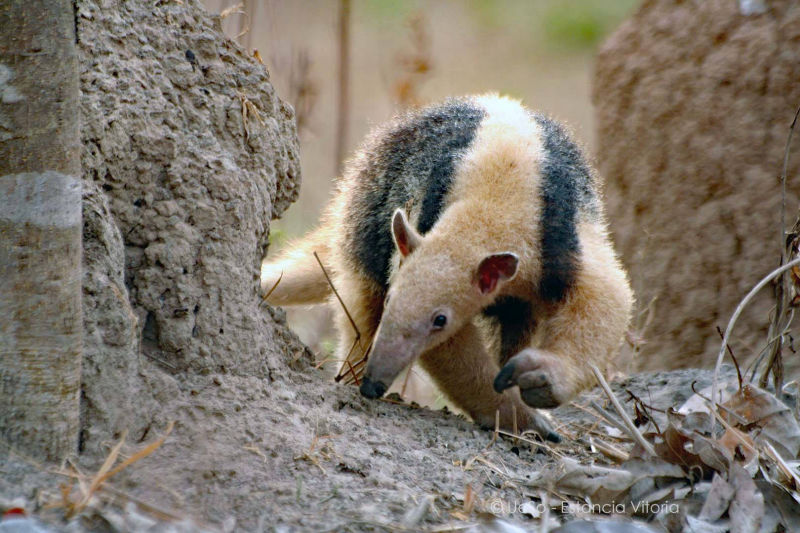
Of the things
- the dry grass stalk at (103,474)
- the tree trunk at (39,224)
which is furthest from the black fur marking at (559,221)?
the tree trunk at (39,224)

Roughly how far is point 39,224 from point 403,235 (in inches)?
85.0

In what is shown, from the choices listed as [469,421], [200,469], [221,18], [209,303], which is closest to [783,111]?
[469,421]

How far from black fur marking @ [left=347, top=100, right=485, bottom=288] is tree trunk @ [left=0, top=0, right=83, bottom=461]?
245cm

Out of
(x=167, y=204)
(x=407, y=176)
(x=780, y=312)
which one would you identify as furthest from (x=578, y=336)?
(x=167, y=204)

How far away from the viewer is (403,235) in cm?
471

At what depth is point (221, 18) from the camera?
14.8ft

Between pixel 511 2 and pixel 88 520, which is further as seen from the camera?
pixel 511 2

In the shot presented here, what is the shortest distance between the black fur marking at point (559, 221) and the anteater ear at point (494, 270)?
1.03 feet

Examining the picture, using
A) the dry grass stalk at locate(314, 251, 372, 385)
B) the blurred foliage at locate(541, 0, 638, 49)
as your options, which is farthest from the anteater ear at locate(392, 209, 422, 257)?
the blurred foliage at locate(541, 0, 638, 49)

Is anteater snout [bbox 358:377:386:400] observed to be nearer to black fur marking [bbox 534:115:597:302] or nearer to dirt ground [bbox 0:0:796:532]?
dirt ground [bbox 0:0:796:532]

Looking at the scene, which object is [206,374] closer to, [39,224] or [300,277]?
[39,224]

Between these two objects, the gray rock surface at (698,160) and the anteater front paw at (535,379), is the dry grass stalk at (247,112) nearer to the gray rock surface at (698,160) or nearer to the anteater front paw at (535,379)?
the anteater front paw at (535,379)

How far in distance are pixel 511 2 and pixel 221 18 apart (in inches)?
599

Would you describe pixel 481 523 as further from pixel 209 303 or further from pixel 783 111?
pixel 783 111
